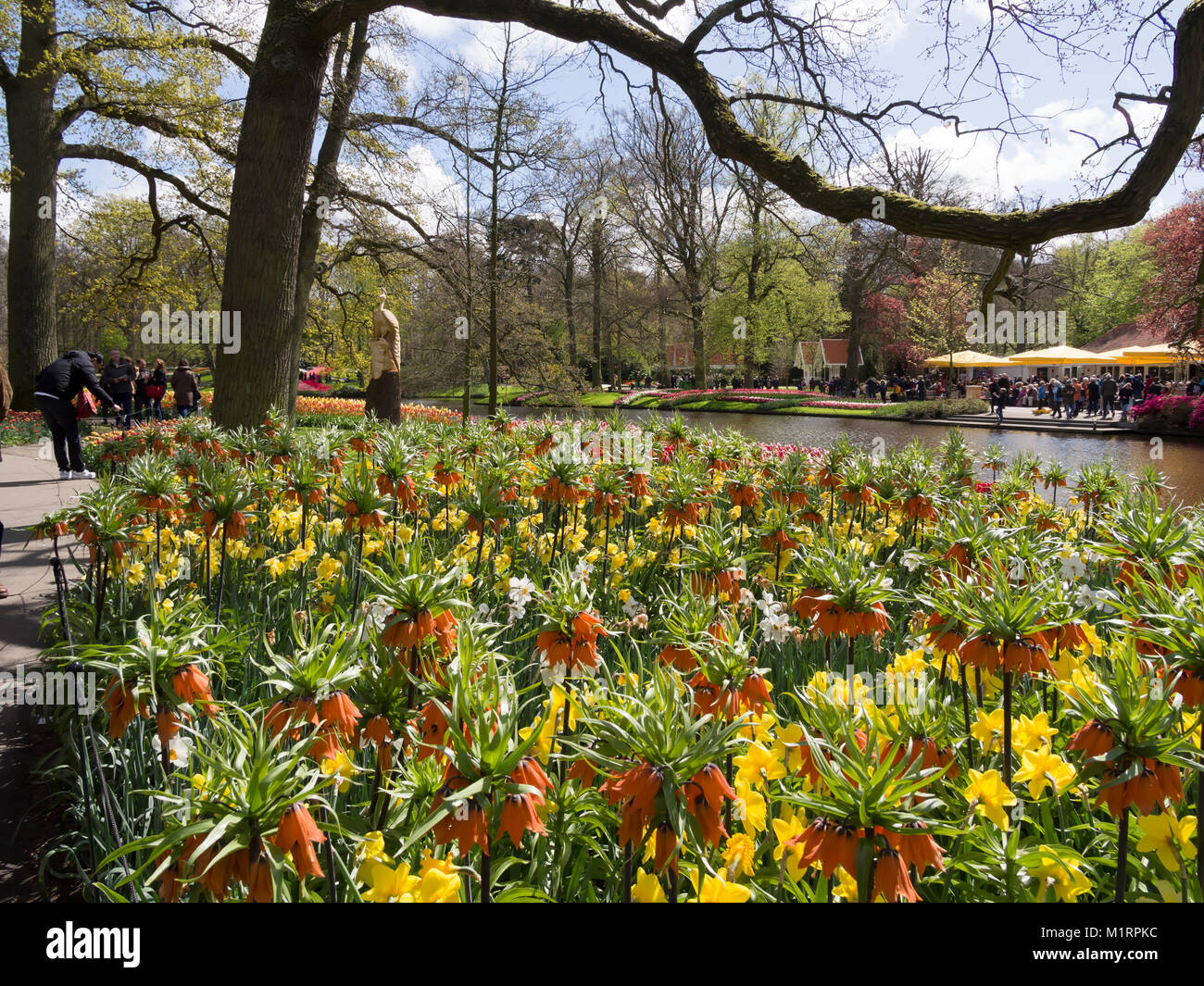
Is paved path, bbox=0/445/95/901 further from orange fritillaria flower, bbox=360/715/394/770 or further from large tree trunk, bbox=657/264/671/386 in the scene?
large tree trunk, bbox=657/264/671/386

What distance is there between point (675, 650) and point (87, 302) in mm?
20116

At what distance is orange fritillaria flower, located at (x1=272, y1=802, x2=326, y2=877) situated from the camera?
1151mm

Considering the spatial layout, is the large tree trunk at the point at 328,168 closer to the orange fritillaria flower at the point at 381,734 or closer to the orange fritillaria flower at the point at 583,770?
the orange fritillaria flower at the point at 381,734

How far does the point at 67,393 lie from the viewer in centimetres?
959

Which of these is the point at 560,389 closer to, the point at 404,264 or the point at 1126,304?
the point at 404,264

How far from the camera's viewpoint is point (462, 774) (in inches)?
49.2

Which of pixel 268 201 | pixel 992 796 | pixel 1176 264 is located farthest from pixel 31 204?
pixel 1176 264

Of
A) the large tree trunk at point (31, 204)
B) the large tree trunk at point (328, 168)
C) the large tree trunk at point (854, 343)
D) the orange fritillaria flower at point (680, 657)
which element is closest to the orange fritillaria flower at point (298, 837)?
the orange fritillaria flower at point (680, 657)

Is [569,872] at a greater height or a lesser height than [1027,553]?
lesser

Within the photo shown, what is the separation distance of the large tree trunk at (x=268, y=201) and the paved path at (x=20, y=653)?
206cm

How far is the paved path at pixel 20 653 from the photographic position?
Result: 103 inches

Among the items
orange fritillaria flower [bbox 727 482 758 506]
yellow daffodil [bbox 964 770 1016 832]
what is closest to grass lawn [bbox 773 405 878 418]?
orange fritillaria flower [bbox 727 482 758 506]

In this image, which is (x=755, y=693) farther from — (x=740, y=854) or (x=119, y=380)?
(x=119, y=380)
